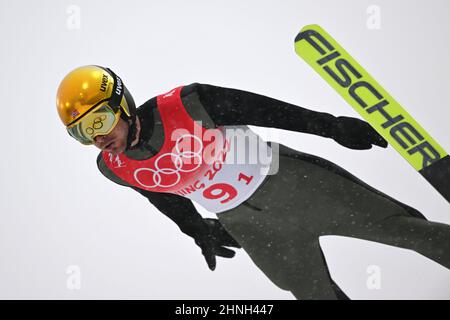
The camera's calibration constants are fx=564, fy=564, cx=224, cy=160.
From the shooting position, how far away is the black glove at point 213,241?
7.63 ft

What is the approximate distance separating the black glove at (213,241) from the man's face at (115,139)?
59cm

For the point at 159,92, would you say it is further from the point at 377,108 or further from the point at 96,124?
the point at 377,108

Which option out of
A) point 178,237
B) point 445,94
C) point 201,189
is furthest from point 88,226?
point 445,94

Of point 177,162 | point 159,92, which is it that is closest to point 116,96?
point 177,162

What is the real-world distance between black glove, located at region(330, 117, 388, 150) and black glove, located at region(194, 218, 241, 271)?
0.73 meters

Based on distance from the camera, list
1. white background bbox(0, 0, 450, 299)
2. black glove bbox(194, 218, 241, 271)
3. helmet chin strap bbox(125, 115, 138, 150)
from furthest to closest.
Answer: white background bbox(0, 0, 450, 299) < black glove bbox(194, 218, 241, 271) < helmet chin strap bbox(125, 115, 138, 150)

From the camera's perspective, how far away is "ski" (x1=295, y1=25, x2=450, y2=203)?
1.86 meters

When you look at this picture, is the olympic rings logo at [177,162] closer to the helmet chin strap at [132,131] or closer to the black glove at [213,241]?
the helmet chin strap at [132,131]

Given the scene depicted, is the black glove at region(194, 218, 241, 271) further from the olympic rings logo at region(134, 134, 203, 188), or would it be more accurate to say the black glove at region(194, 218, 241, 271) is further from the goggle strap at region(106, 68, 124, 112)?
the goggle strap at region(106, 68, 124, 112)

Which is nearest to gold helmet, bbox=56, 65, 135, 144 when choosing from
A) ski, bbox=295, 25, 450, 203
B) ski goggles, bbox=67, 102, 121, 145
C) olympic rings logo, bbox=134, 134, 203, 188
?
ski goggles, bbox=67, 102, 121, 145

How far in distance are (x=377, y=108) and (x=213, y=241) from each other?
2.97ft

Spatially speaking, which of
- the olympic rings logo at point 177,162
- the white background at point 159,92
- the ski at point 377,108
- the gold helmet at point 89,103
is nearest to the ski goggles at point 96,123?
the gold helmet at point 89,103

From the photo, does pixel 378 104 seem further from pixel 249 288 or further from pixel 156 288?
pixel 156 288

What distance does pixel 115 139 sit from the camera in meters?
1.88
